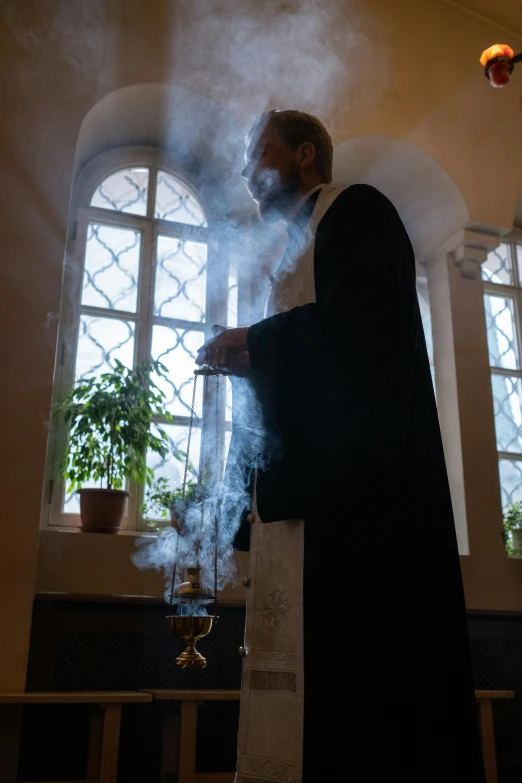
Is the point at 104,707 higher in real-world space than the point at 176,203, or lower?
lower

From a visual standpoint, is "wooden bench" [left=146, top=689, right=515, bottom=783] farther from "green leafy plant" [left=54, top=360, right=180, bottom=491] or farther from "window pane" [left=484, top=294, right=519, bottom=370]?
"window pane" [left=484, top=294, right=519, bottom=370]

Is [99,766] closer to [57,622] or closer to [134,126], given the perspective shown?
[57,622]

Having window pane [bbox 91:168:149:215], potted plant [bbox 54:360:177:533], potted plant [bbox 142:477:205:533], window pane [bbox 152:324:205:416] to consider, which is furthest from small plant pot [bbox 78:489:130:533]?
window pane [bbox 91:168:149:215]

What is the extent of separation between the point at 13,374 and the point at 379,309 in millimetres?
2319

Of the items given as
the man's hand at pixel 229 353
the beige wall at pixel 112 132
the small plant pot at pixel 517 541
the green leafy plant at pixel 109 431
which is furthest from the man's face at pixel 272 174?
the small plant pot at pixel 517 541

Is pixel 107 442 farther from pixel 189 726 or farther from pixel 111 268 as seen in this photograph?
pixel 189 726

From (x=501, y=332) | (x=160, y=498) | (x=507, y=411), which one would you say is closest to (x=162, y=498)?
(x=160, y=498)

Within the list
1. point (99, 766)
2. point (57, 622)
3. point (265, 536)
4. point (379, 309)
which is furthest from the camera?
point (57, 622)

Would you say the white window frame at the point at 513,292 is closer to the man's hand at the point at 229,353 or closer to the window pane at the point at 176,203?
the window pane at the point at 176,203

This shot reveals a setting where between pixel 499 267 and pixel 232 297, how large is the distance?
2.17 meters

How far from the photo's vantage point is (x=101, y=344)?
458 cm

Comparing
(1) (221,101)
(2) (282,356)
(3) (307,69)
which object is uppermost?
(3) (307,69)

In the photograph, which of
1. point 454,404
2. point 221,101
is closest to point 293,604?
point 454,404

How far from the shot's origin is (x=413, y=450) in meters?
1.92
